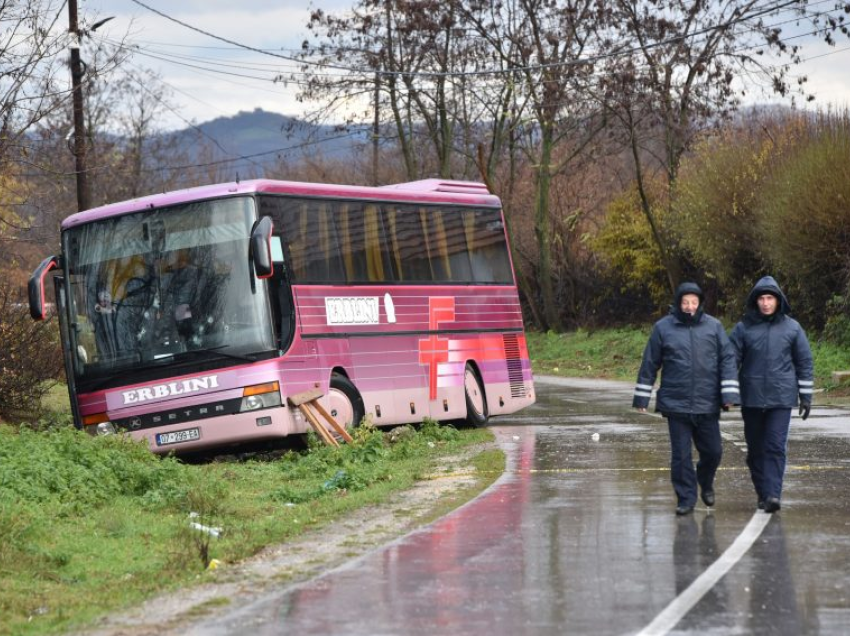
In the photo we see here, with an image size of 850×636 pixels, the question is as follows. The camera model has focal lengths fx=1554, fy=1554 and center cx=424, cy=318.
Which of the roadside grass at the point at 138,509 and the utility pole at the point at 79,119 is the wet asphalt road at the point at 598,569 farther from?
A: the utility pole at the point at 79,119

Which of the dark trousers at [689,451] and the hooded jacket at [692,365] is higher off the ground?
the hooded jacket at [692,365]

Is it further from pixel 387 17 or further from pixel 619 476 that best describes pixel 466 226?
pixel 387 17

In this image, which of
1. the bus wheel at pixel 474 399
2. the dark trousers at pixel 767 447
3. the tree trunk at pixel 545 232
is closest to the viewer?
the dark trousers at pixel 767 447

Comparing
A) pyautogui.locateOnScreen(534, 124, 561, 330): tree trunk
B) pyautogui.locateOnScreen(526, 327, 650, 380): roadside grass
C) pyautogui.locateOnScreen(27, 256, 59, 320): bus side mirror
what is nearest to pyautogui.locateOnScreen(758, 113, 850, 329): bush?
pyautogui.locateOnScreen(526, 327, 650, 380): roadside grass

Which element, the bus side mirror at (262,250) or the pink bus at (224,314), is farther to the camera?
the pink bus at (224,314)

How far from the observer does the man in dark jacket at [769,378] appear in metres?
12.0

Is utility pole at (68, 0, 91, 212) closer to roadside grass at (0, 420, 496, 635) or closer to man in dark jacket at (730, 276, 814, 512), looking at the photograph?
roadside grass at (0, 420, 496, 635)

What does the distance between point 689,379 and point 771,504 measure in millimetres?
1125

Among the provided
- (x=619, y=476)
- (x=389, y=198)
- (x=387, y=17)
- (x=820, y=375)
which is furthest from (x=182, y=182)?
(x=619, y=476)

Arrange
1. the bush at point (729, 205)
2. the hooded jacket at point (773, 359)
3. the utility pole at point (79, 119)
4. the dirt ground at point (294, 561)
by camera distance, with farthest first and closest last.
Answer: the bush at point (729, 205) < the utility pole at point (79, 119) < the hooded jacket at point (773, 359) < the dirt ground at point (294, 561)

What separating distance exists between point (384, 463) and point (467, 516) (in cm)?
517

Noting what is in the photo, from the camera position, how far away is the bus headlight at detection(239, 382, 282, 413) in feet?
60.1

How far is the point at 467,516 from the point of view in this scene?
11.9m

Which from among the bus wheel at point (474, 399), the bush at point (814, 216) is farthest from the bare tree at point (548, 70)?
the bus wheel at point (474, 399)
